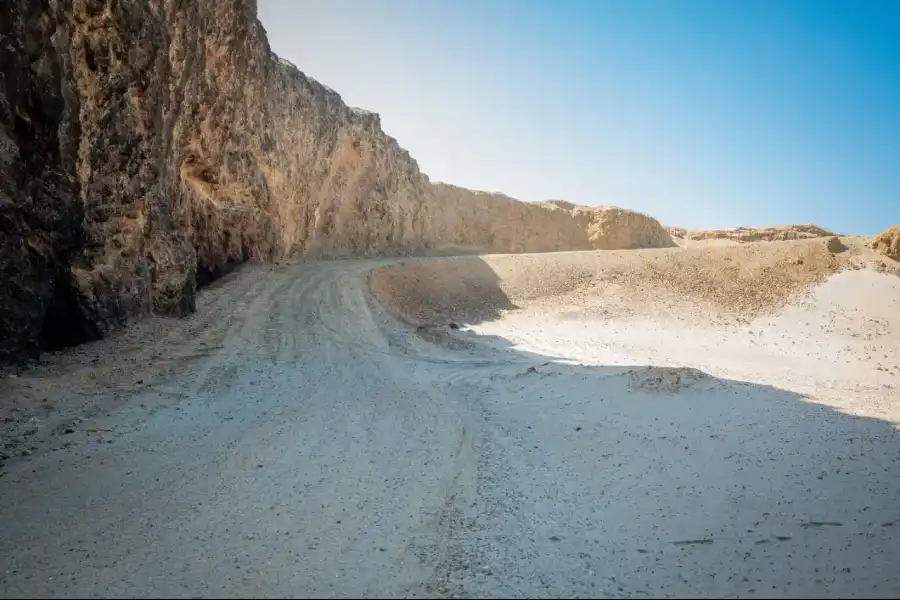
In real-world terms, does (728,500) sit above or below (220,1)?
→ below

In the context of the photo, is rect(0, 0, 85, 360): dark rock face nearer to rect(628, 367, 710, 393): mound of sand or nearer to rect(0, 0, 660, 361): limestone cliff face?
rect(0, 0, 660, 361): limestone cliff face

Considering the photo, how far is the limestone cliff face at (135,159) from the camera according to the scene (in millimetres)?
7969

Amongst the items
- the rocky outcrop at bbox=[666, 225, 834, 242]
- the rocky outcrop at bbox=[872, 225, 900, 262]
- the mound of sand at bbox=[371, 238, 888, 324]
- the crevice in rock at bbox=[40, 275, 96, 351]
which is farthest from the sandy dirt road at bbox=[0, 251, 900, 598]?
the rocky outcrop at bbox=[666, 225, 834, 242]

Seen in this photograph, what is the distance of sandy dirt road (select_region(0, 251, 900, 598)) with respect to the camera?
410 cm

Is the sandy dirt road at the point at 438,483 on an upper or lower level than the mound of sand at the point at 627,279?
lower

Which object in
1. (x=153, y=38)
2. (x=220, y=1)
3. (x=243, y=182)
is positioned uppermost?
(x=220, y=1)

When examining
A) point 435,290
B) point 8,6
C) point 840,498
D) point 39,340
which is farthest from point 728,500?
point 435,290

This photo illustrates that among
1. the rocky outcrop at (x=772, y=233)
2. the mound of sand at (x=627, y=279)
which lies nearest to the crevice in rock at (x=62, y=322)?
the mound of sand at (x=627, y=279)

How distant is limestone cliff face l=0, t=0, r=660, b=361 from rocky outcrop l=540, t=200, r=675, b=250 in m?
25.4

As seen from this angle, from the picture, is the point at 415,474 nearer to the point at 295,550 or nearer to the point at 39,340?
the point at 295,550

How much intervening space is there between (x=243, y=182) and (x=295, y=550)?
60.5 feet

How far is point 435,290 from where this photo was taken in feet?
72.5

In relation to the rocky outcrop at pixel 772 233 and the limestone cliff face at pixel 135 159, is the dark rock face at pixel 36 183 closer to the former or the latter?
the limestone cliff face at pixel 135 159

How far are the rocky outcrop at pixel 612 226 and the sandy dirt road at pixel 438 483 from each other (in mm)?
32932
